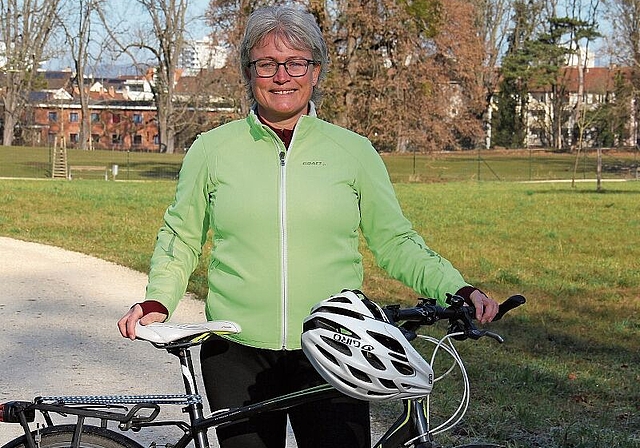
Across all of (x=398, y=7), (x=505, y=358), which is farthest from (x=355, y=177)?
(x=398, y=7)

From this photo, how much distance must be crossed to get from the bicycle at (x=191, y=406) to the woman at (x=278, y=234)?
0.46 feet

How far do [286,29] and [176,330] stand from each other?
921mm

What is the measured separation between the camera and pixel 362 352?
8.06 feet

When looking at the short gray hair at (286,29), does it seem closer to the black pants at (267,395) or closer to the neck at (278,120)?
the neck at (278,120)

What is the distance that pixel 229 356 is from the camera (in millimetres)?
3160

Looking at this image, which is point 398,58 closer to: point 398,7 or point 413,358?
point 398,7

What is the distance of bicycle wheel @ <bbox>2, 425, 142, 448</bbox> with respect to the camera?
305cm

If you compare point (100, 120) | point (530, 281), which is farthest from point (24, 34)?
point (530, 281)

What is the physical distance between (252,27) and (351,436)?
121cm

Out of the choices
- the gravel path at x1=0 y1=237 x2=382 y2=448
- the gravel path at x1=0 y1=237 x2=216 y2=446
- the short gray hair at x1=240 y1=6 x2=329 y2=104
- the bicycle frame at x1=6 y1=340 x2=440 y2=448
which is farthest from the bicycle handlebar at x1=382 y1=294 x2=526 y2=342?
the gravel path at x1=0 y1=237 x2=216 y2=446

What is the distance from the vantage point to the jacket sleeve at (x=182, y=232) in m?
3.14

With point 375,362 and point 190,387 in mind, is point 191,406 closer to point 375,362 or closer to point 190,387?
point 190,387

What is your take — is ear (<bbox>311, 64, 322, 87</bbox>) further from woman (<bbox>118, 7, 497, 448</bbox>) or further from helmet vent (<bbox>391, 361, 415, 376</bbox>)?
helmet vent (<bbox>391, 361, 415, 376</bbox>)

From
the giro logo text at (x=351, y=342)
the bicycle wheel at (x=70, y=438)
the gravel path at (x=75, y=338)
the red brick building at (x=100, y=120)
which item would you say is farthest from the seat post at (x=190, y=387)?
the red brick building at (x=100, y=120)
